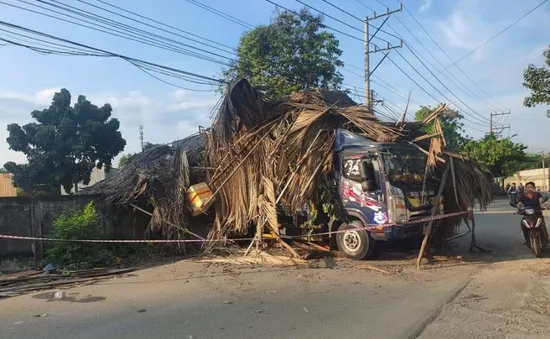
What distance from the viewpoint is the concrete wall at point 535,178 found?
54.7 m

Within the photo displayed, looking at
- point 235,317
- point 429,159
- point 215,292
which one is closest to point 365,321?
point 235,317

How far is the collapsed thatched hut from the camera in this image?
34.7 ft

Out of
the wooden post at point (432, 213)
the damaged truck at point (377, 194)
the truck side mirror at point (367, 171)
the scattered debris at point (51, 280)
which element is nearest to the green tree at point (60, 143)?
the scattered debris at point (51, 280)

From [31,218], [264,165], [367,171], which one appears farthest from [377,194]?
[31,218]

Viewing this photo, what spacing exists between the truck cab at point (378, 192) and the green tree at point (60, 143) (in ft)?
50.5

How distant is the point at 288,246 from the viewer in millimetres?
10609

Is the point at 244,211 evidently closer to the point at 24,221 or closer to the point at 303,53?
the point at 24,221

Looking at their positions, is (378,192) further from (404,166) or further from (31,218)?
(31,218)

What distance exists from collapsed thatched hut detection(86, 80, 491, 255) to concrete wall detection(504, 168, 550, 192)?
4875 centimetres

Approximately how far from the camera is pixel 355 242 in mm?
10047

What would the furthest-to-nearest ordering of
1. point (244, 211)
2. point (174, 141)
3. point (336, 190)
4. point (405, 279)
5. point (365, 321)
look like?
1. point (174, 141)
2. point (244, 211)
3. point (336, 190)
4. point (405, 279)
5. point (365, 321)

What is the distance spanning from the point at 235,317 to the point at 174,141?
28.9 feet

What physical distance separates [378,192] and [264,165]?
2.96m

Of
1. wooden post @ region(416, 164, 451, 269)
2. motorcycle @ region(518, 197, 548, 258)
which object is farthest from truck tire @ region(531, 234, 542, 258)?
wooden post @ region(416, 164, 451, 269)
